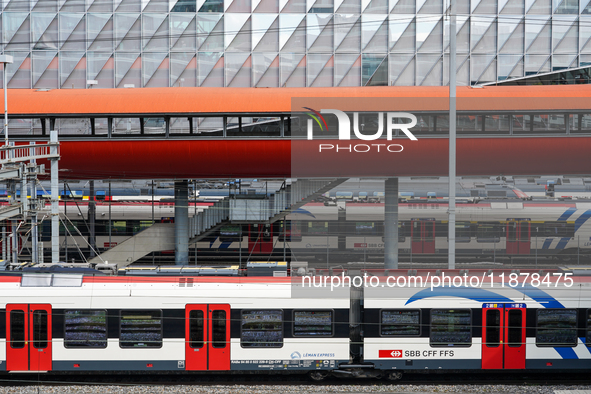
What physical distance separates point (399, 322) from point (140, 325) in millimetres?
A: 5305

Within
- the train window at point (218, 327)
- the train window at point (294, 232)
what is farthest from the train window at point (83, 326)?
the train window at point (294, 232)

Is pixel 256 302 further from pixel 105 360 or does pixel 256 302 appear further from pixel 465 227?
pixel 465 227

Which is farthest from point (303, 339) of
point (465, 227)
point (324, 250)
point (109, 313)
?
point (465, 227)

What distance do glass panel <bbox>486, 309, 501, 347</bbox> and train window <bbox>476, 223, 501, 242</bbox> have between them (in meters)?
11.3

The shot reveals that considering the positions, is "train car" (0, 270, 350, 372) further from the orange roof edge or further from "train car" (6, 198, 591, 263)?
"train car" (6, 198, 591, 263)

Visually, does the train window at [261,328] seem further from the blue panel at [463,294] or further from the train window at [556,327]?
the train window at [556,327]

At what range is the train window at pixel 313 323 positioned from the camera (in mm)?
10898

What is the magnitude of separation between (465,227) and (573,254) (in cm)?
420

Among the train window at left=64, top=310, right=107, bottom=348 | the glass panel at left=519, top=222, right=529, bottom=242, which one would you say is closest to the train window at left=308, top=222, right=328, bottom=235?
the glass panel at left=519, top=222, right=529, bottom=242

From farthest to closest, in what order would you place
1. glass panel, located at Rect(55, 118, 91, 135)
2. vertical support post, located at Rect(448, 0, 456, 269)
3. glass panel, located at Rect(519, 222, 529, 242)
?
glass panel, located at Rect(519, 222, 529, 242) → glass panel, located at Rect(55, 118, 91, 135) → vertical support post, located at Rect(448, 0, 456, 269)

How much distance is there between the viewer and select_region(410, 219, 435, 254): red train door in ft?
71.1

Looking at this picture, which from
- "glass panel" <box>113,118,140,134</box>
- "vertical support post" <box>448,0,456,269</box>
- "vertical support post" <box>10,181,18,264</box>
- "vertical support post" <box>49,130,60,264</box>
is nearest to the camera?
"vertical support post" <box>448,0,456,269</box>

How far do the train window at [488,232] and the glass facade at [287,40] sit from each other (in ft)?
28.5

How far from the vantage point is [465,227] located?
2169 cm
